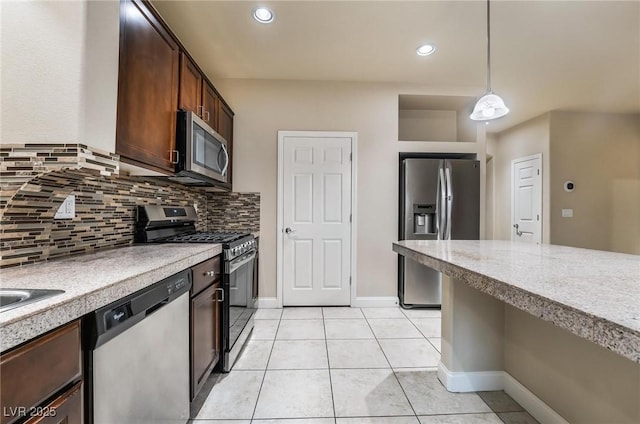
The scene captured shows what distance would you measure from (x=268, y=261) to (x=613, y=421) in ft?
8.91

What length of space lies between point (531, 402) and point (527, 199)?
397 centimetres

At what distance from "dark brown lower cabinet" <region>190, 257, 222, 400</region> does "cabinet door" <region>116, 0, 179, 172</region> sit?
27.2 inches

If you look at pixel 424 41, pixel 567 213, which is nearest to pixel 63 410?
pixel 424 41

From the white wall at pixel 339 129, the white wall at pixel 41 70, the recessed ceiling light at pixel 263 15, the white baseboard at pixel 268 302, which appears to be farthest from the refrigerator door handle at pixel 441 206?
the white wall at pixel 41 70

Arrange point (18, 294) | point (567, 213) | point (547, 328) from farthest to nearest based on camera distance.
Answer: point (567, 213)
point (547, 328)
point (18, 294)

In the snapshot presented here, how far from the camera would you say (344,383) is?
1756 millimetres

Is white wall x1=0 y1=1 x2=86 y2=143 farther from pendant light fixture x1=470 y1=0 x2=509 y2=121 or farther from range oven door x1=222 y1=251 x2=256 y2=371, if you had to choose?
pendant light fixture x1=470 y1=0 x2=509 y2=121

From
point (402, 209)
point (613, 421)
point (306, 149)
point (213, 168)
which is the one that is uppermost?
point (306, 149)

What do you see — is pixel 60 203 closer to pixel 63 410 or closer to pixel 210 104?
pixel 63 410

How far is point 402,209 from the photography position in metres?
3.10

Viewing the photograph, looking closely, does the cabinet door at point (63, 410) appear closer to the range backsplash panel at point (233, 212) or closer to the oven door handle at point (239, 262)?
the oven door handle at point (239, 262)

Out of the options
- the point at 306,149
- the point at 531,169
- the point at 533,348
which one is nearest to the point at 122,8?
the point at 306,149

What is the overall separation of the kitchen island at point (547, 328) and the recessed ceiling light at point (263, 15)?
6.65 ft

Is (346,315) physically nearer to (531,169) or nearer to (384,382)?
(384,382)
